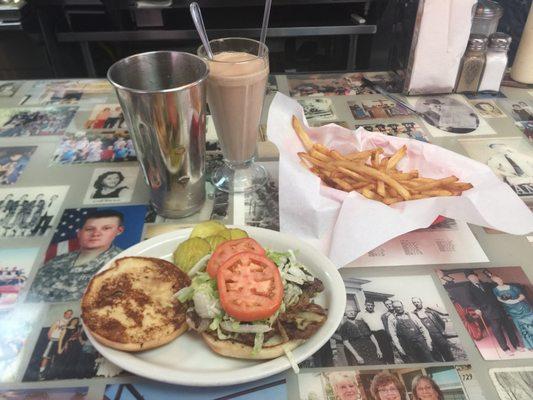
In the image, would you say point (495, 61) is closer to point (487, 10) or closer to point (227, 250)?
point (487, 10)

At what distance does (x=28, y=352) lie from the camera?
0.82m

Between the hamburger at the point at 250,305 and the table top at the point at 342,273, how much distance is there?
0.26 feet

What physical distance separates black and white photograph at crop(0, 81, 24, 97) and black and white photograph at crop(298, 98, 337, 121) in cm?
113

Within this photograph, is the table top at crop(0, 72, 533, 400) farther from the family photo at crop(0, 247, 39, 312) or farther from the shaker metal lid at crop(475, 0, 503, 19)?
the shaker metal lid at crop(475, 0, 503, 19)

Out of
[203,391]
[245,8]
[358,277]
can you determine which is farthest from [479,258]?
[245,8]

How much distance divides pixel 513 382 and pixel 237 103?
0.85 metres

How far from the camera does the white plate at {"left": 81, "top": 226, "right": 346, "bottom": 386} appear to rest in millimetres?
709

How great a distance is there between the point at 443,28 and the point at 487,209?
0.83m

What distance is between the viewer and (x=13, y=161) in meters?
1.35

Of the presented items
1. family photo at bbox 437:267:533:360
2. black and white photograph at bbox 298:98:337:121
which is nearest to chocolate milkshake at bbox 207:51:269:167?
black and white photograph at bbox 298:98:337:121

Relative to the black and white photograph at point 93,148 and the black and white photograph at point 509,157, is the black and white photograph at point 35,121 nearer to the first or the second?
the black and white photograph at point 93,148

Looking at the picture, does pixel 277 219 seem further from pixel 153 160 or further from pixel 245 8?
pixel 245 8

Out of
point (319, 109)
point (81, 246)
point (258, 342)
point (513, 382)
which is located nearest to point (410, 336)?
point (513, 382)

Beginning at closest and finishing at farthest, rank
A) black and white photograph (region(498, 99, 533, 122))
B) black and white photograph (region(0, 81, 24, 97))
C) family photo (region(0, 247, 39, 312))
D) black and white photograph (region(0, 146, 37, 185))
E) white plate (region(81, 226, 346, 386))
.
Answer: white plate (region(81, 226, 346, 386)) < family photo (region(0, 247, 39, 312)) < black and white photograph (region(0, 146, 37, 185)) < black and white photograph (region(498, 99, 533, 122)) < black and white photograph (region(0, 81, 24, 97))
